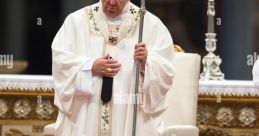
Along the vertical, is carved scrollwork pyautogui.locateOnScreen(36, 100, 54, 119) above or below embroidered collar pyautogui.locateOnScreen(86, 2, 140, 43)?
below

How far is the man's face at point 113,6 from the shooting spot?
5495mm

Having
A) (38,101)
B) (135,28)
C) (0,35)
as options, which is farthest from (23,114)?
(135,28)

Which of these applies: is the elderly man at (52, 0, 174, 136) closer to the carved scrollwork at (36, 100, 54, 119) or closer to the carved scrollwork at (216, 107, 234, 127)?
the carved scrollwork at (216, 107, 234, 127)

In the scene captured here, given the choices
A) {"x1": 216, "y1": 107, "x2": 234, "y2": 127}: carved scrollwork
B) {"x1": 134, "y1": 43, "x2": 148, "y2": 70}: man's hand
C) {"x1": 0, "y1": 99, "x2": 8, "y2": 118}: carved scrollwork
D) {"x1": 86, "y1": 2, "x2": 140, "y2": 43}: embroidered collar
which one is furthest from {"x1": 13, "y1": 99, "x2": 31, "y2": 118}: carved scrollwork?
{"x1": 134, "y1": 43, "x2": 148, "y2": 70}: man's hand

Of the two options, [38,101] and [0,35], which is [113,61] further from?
[0,35]

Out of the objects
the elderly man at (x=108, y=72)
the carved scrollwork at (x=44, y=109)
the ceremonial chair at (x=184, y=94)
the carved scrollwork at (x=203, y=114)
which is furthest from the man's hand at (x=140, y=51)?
the carved scrollwork at (x=44, y=109)

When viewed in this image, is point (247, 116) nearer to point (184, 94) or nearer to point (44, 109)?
point (184, 94)

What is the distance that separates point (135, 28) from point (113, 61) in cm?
40

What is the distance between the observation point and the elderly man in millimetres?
5422

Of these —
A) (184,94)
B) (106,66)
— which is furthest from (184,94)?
(106,66)

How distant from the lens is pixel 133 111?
5.38 metres

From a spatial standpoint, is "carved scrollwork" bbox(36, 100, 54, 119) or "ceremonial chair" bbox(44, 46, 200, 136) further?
"carved scrollwork" bbox(36, 100, 54, 119)

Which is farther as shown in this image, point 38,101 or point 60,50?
point 38,101

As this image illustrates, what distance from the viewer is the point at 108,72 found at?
17.7 feet
